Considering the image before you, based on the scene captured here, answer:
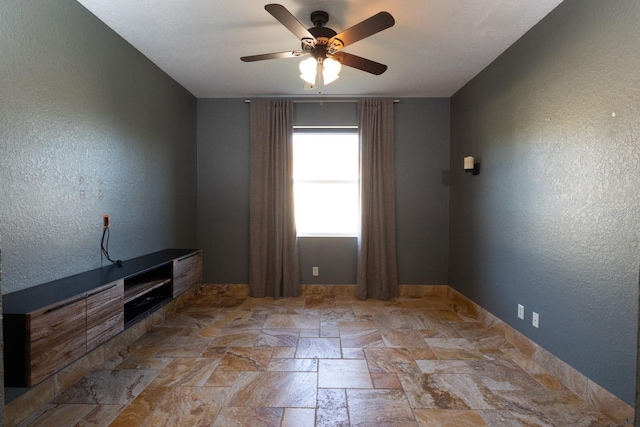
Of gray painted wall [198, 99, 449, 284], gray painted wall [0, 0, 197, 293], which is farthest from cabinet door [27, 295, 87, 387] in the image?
gray painted wall [198, 99, 449, 284]

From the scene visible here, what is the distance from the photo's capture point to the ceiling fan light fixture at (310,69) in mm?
2555

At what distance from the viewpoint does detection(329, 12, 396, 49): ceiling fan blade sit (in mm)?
2018

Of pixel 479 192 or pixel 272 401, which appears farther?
pixel 479 192

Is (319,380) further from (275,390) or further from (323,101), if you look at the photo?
Result: (323,101)

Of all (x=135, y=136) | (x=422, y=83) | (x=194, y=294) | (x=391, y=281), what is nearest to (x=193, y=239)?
(x=194, y=294)

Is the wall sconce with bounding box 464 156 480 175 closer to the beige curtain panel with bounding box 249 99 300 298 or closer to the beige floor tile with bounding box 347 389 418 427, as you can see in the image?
the beige curtain panel with bounding box 249 99 300 298

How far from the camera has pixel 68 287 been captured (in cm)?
195

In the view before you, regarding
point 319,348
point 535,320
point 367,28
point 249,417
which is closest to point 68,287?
point 249,417

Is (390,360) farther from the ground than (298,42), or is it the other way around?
(298,42)

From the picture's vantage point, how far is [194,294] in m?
4.18

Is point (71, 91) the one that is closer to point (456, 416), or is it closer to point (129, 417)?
point (129, 417)

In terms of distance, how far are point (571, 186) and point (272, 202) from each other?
3.08 metres

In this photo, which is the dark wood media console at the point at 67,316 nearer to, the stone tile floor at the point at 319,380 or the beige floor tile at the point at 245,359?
the stone tile floor at the point at 319,380

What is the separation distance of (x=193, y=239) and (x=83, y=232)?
6.07 ft
